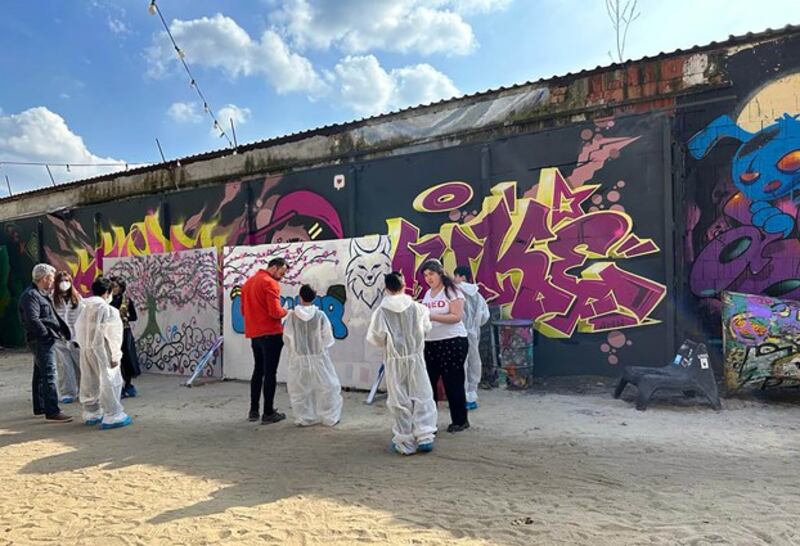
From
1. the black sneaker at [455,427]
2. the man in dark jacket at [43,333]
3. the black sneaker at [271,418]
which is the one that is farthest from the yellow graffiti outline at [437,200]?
the man in dark jacket at [43,333]

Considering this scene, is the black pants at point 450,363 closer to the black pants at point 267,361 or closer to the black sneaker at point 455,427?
the black sneaker at point 455,427

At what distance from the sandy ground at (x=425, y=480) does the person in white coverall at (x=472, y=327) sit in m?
0.25

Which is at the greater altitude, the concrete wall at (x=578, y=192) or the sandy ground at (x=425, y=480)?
the concrete wall at (x=578, y=192)

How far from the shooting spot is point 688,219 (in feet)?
23.5

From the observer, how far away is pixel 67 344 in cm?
748

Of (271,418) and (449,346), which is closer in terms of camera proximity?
(449,346)

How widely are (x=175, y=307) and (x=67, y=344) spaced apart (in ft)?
8.38

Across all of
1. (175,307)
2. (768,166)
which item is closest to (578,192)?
(768,166)

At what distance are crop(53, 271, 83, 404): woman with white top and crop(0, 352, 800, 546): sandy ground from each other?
133 cm

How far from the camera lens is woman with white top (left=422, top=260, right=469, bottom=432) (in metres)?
5.20

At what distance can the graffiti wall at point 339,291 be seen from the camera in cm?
764

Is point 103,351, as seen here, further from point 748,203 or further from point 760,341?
point 748,203

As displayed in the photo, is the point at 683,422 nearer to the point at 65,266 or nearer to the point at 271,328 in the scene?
the point at 271,328

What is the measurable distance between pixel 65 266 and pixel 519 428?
13125 millimetres
